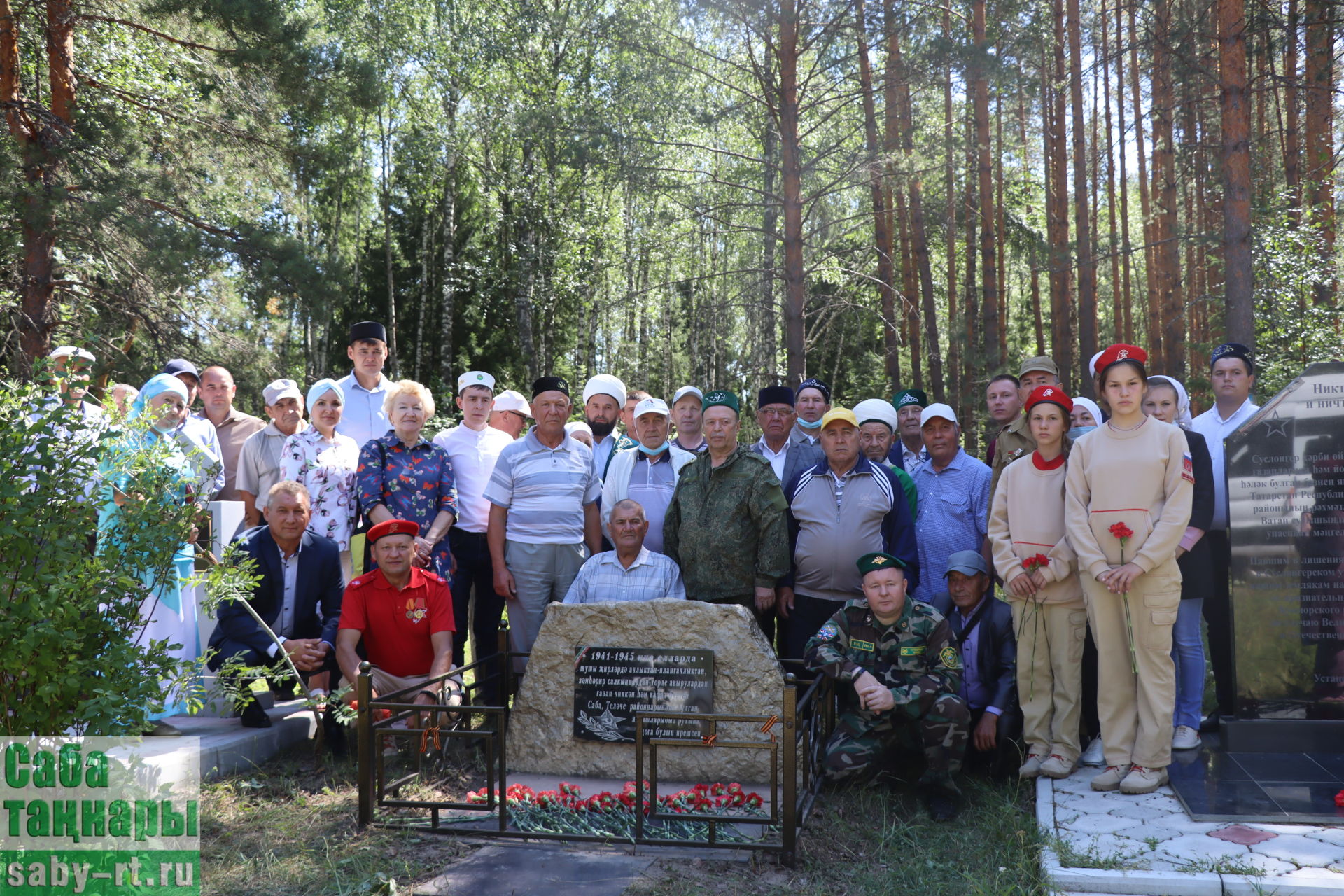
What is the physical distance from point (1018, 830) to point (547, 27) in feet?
63.5

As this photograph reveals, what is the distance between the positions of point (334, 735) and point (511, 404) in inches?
103

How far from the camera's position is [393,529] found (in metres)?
5.20

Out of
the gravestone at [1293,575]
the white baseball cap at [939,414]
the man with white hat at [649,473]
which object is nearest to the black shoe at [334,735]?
the man with white hat at [649,473]

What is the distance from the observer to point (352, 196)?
22219 mm

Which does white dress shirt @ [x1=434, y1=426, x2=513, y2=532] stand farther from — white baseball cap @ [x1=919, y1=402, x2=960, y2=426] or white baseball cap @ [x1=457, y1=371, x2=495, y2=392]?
white baseball cap @ [x1=919, y1=402, x2=960, y2=426]

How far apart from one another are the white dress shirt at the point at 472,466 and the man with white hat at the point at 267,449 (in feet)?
3.18

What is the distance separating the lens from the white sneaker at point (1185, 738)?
4.99 meters

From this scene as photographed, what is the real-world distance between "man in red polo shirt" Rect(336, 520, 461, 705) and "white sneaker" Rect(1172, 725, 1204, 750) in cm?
392

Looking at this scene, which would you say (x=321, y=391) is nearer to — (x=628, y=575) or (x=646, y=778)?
(x=628, y=575)

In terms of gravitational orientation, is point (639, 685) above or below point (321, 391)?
below

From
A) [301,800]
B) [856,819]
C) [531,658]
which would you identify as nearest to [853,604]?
[856,819]

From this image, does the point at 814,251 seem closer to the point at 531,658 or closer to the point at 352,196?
the point at 531,658

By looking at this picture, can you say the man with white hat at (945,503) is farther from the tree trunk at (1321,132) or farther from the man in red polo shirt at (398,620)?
the tree trunk at (1321,132)

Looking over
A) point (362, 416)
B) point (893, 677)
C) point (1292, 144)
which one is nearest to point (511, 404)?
point (362, 416)
